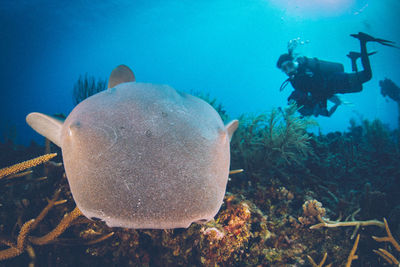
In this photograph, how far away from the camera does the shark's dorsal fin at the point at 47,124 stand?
192cm

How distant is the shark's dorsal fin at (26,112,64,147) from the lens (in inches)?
75.5

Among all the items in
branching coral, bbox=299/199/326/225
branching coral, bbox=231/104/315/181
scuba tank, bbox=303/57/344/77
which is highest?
scuba tank, bbox=303/57/344/77

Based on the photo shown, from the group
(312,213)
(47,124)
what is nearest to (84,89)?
(47,124)

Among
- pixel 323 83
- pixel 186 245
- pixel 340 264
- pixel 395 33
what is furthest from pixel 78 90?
pixel 395 33

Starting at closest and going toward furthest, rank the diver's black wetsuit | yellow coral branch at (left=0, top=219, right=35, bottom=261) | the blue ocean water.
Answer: yellow coral branch at (left=0, top=219, right=35, bottom=261) → the diver's black wetsuit → the blue ocean water

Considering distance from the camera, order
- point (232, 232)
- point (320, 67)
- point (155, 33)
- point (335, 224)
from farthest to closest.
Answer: point (155, 33) → point (320, 67) → point (335, 224) → point (232, 232)

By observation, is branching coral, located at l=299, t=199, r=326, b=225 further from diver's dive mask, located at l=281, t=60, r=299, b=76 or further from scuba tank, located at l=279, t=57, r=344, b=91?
diver's dive mask, located at l=281, t=60, r=299, b=76

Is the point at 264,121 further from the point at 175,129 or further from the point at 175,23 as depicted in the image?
the point at 175,23

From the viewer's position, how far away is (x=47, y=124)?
6.54 ft

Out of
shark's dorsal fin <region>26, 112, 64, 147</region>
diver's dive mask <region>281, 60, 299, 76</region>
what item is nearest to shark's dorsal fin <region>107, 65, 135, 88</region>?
shark's dorsal fin <region>26, 112, 64, 147</region>

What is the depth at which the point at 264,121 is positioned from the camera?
4938 millimetres

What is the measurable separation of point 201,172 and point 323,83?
9.44 m

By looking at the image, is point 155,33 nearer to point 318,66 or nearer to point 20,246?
point 318,66

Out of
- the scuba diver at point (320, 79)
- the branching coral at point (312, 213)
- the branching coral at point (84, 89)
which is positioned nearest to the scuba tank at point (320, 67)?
the scuba diver at point (320, 79)
